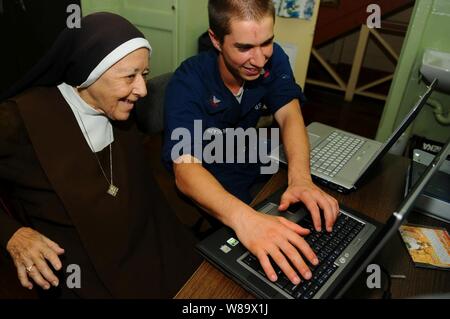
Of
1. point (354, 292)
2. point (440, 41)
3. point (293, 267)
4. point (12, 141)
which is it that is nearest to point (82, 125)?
point (12, 141)

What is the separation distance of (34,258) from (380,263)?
83cm

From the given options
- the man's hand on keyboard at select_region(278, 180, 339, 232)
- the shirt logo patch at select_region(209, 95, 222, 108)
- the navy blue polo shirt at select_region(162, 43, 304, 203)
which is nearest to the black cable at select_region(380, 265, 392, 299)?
the man's hand on keyboard at select_region(278, 180, 339, 232)

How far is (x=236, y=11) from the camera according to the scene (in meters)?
1.06

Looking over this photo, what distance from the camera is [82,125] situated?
1.04m

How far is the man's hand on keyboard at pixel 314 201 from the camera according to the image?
2.82ft

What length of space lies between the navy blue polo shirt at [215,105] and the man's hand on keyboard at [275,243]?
13.2 inches

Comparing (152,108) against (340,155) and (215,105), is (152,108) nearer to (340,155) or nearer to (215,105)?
(215,105)

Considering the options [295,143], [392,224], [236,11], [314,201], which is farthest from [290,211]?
[236,11]

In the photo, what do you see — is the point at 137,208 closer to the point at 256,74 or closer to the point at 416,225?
the point at 256,74

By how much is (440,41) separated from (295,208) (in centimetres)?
177

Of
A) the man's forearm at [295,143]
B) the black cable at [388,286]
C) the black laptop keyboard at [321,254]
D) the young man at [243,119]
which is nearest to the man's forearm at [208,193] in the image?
the young man at [243,119]

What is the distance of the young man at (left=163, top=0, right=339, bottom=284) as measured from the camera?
0.76 m

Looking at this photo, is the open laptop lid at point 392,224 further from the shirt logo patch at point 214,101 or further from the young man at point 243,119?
the shirt logo patch at point 214,101

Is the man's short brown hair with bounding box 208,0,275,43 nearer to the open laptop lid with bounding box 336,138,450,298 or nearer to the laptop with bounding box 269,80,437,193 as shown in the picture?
the laptop with bounding box 269,80,437,193
